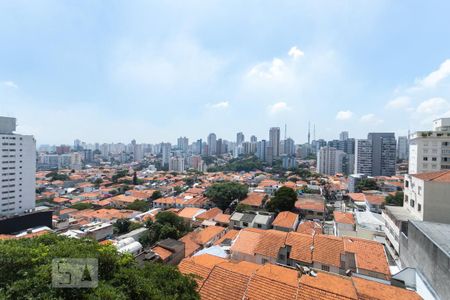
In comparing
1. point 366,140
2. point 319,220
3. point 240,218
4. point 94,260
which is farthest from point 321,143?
point 94,260

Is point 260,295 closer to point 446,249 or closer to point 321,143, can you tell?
point 446,249

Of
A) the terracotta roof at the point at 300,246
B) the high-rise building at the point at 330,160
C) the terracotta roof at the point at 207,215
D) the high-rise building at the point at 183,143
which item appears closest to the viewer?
the terracotta roof at the point at 300,246

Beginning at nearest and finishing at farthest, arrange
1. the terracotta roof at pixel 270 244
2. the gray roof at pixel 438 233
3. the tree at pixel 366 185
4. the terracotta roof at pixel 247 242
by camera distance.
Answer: the gray roof at pixel 438 233 < the terracotta roof at pixel 270 244 < the terracotta roof at pixel 247 242 < the tree at pixel 366 185

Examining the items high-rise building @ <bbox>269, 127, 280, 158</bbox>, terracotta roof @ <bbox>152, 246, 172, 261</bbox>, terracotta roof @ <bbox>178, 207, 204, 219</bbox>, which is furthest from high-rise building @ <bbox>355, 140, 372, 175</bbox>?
terracotta roof @ <bbox>152, 246, 172, 261</bbox>

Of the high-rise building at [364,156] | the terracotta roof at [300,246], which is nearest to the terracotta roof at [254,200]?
the terracotta roof at [300,246]

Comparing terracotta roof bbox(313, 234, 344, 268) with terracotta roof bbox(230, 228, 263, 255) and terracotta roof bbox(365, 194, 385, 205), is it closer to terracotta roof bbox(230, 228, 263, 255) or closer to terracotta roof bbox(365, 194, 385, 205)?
terracotta roof bbox(230, 228, 263, 255)

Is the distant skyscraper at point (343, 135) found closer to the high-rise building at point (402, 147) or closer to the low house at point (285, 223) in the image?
the high-rise building at point (402, 147)

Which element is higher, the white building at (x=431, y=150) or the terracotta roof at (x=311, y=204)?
the white building at (x=431, y=150)

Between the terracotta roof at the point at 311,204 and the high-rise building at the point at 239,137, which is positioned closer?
the terracotta roof at the point at 311,204

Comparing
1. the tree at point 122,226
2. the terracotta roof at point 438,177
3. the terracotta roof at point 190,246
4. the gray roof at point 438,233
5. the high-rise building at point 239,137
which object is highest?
the high-rise building at point 239,137
